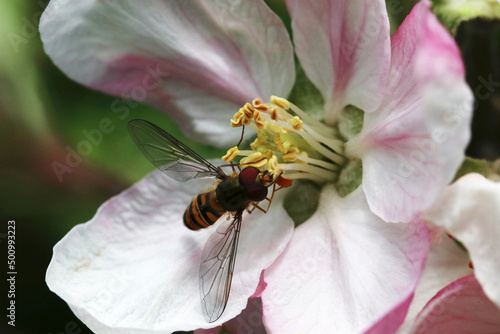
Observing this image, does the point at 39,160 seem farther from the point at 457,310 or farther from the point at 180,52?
the point at 457,310

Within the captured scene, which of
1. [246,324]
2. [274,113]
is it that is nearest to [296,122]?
[274,113]

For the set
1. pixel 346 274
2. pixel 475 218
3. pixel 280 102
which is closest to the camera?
pixel 475 218

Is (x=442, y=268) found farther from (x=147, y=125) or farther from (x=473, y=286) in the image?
(x=147, y=125)

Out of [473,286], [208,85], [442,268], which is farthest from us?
[208,85]

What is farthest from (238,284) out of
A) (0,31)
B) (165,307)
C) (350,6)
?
(0,31)

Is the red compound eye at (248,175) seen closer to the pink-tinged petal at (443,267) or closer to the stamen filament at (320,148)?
the stamen filament at (320,148)

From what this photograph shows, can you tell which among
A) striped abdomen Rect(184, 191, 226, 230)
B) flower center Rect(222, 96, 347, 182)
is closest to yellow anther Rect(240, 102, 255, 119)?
flower center Rect(222, 96, 347, 182)
